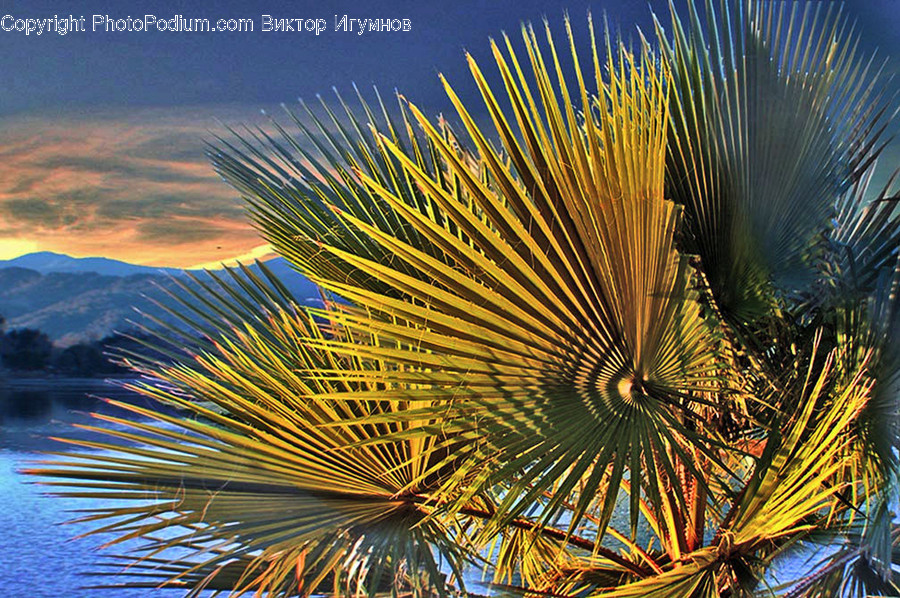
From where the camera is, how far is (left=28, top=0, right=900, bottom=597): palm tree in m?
1.04

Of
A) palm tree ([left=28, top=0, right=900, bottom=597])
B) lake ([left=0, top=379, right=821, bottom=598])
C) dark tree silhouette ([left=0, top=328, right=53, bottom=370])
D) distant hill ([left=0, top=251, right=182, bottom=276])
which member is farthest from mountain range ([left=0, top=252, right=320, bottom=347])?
palm tree ([left=28, top=0, right=900, bottom=597])

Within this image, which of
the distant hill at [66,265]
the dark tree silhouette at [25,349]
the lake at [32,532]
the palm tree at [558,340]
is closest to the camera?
the palm tree at [558,340]

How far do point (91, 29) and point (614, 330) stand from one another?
Answer: 8.70 m

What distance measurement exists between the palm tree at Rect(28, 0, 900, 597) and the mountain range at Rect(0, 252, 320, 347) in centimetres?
906

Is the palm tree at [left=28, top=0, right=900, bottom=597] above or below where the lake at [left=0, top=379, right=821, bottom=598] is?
above

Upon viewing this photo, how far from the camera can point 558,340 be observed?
108 centimetres

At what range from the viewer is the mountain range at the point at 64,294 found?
36.0ft

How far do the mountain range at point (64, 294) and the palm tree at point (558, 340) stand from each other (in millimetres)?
9063

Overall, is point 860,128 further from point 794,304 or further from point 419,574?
point 419,574

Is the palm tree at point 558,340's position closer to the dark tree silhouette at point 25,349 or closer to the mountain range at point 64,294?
the mountain range at point 64,294

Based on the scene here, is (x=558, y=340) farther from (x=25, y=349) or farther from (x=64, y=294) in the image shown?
(x=64, y=294)

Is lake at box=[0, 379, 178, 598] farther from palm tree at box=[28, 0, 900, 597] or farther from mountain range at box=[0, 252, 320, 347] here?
palm tree at box=[28, 0, 900, 597]

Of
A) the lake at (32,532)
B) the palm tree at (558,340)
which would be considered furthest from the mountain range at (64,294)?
the palm tree at (558,340)

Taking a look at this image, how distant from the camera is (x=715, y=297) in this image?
1.49m
